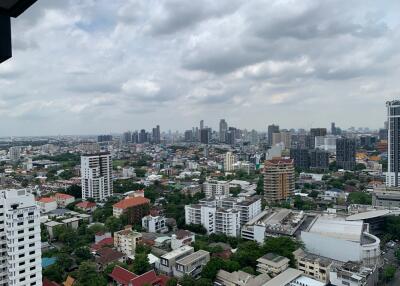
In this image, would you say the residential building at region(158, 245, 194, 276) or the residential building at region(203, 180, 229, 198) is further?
the residential building at region(203, 180, 229, 198)

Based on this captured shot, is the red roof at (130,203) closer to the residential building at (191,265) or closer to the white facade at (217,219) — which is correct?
the white facade at (217,219)

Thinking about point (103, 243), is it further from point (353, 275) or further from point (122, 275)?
point (353, 275)

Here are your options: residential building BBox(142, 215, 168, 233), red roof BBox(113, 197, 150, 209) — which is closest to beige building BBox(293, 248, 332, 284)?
residential building BBox(142, 215, 168, 233)

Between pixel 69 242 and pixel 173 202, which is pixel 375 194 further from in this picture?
pixel 69 242

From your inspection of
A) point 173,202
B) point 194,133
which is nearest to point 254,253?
point 173,202

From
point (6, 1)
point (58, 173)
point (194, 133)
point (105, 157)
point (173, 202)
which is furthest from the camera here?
point (194, 133)

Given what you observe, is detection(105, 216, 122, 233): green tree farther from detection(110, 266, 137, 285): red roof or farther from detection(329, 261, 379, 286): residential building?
detection(329, 261, 379, 286): residential building
